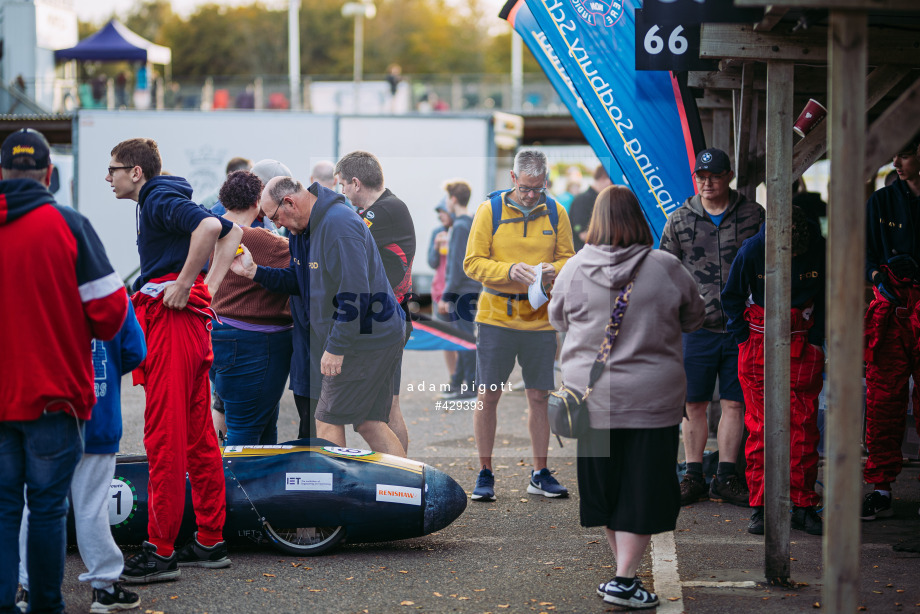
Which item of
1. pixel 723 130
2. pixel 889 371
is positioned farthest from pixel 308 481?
pixel 723 130

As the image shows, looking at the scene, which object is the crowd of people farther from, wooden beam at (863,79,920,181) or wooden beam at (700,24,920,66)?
wooden beam at (863,79,920,181)

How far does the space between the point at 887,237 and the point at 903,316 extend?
510mm

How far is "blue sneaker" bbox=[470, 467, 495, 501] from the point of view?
625 cm

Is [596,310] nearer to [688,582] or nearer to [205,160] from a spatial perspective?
[688,582]

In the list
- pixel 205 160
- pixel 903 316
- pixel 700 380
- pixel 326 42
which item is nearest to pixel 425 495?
pixel 700 380

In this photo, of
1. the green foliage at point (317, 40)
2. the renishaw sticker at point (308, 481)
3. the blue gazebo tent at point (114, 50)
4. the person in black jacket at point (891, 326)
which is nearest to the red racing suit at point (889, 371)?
the person in black jacket at point (891, 326)

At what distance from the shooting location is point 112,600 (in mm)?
4203

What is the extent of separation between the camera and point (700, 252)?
19.7 ft

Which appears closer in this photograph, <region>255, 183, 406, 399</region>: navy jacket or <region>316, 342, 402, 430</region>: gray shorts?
<region>255, 183, 406, 399</region>: navy jacket

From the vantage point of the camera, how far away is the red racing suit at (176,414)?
4590mm

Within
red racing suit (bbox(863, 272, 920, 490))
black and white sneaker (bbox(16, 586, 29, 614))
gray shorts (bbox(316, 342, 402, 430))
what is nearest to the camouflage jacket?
red racing suit (bbox(863, 272, 920, 490))

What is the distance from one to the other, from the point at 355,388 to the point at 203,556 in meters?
1.22

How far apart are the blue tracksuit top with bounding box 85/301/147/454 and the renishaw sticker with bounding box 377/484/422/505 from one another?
139 centimetres

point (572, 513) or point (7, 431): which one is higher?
point (7, 431)
